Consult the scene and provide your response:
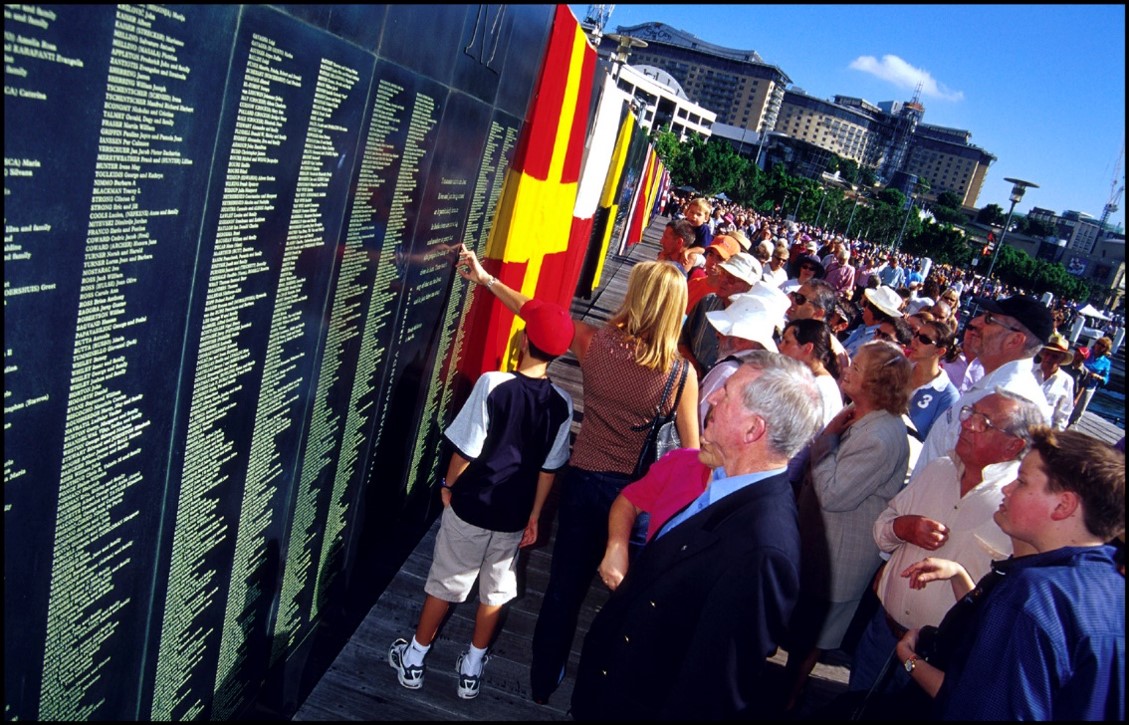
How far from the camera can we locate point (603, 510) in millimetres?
3381

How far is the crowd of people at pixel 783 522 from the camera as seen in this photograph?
1.99m

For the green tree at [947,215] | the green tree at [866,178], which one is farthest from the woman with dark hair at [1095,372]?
the green tree at [866,178]

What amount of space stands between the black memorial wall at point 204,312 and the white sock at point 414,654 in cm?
44

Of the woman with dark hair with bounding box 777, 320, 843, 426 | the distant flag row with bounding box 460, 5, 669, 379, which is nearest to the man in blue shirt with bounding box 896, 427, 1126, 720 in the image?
the woman with dark hair with bounding box 777, 320, 843, 426

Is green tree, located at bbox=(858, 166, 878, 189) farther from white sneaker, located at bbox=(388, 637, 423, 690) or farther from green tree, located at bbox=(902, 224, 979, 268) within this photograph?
white sneaker, located at bbox=(388, 637, 423, 690)

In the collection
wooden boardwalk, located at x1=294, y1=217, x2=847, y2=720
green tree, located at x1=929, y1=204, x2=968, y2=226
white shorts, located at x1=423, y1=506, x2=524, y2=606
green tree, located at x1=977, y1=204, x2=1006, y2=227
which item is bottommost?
wooden boardwalk, located at x1=294, y1=217, x2=847, y2=720

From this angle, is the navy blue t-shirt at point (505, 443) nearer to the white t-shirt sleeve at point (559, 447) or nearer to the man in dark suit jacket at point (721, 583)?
the white t-shirt sleeve at point (559, 447)

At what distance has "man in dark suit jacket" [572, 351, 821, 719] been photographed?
1.99 m

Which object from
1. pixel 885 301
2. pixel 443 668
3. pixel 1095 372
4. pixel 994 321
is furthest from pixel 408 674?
pixel 1095 372

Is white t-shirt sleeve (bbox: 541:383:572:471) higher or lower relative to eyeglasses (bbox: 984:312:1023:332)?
lower

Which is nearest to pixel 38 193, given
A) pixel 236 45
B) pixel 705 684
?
pixel 236 45

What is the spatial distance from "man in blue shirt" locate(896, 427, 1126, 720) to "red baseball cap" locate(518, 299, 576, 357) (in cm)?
177

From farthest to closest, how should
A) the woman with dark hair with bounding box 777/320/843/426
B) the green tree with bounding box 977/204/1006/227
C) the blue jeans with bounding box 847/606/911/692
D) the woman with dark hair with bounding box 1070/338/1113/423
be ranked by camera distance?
the green tree with bounding box 977/204/1006/227 → the woman with dark hair with bounding box 1070/338/1113/423 → the woman with dark hair with bounding box 777/320/843/426 → the blue jeans with bounding box 847/606/911/692

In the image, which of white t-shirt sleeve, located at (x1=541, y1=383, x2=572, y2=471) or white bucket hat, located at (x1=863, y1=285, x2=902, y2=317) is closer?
white t-shirt sleeve, located at (x1=541, y1=383, x2=572, y2=471)
